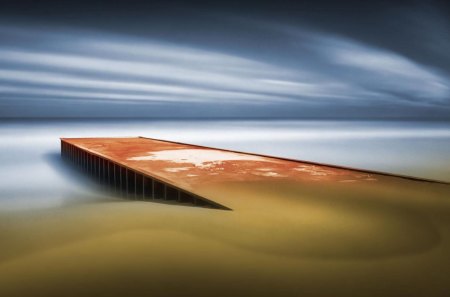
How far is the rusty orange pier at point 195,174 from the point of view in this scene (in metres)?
7.45

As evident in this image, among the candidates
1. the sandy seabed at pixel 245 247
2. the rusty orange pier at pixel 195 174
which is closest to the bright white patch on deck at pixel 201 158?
the rusty orange pier at pixel 195 174

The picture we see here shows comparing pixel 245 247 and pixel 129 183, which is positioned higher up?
pixel 129 183

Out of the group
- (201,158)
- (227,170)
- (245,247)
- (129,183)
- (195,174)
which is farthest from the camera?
(201,158)

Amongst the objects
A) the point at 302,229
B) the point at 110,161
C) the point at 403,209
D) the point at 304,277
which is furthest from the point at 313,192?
the point at 110,161

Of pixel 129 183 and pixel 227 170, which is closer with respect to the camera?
pixel 129 183

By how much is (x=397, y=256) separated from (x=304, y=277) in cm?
116

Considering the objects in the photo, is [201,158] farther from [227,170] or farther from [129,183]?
[129,183]

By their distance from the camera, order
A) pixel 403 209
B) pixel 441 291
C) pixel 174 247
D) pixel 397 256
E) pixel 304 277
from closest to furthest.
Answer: pixel 441 291 → pixel 304 277 → pixel 397 256 → pixel 174 247 → pixel 403 209

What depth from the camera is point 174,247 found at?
16.1 ft

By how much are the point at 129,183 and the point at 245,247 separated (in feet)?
16.7

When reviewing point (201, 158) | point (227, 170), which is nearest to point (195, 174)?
point (227, 170)

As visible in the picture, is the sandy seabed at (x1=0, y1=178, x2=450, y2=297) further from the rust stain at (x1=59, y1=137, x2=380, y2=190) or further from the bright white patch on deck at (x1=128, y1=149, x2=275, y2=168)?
the bright white patch on deck at (x1=128, y1=149, x2=275, y2=168)

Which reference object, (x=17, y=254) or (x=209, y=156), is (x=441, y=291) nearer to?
(x=17, y=254)

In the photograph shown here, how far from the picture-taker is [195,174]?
28.8ft
